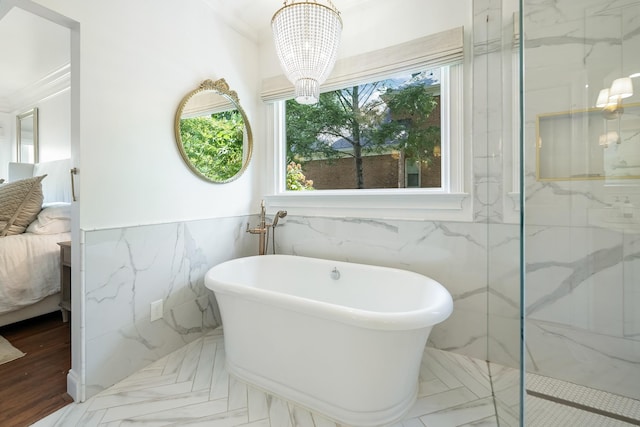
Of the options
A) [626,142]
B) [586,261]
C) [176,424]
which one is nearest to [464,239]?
[586,261]

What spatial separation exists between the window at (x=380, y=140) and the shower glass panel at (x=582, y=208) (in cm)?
41

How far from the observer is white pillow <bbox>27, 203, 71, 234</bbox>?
90.9 inches

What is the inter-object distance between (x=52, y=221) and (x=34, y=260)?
13.9 inches

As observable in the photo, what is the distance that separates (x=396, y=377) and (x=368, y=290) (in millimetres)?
642

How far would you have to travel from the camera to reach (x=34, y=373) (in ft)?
5.37

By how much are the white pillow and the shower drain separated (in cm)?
346

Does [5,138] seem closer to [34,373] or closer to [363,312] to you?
[34,373]

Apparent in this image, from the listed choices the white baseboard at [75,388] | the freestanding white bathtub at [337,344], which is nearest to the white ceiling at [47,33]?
the freestanding white bathtub at [337,344]

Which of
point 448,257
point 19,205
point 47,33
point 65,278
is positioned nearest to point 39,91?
point 47,33

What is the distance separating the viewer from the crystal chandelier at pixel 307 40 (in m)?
1.46

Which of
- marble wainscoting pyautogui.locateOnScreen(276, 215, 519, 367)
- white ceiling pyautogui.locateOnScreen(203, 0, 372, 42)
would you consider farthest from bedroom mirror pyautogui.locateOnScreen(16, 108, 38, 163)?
marble wainscoting pyautogui.locateOnScreen(276, 215, 519, 367)

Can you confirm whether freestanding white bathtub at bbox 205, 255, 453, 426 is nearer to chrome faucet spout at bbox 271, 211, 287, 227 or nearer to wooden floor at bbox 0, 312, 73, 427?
chrome faucet spout at bbox 271, 211, 287, 227

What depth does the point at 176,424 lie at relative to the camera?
1.27m

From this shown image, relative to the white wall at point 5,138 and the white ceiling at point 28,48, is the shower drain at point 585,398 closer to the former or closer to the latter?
the white ceiling at point 28,48
